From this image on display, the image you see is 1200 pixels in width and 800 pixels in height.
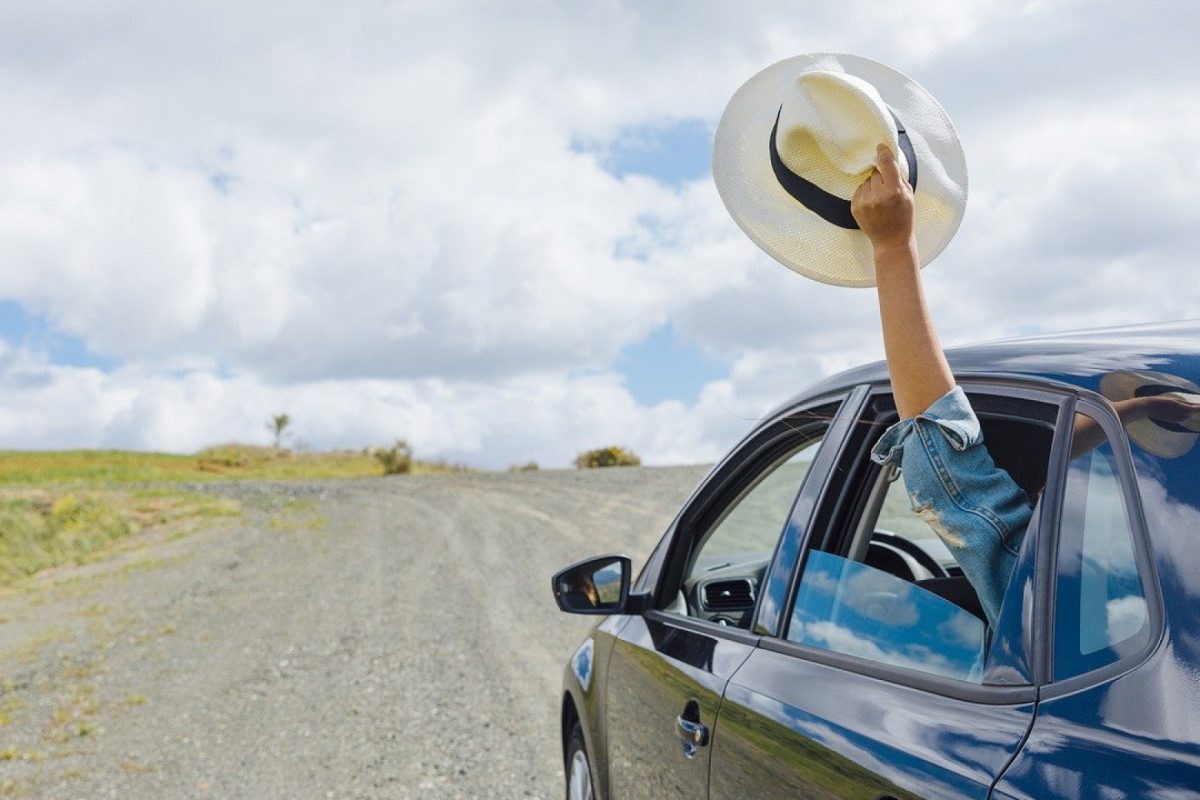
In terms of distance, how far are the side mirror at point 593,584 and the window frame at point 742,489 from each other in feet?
0.30

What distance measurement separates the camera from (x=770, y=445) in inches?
114

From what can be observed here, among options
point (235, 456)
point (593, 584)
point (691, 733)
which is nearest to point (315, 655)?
point (593, 584)

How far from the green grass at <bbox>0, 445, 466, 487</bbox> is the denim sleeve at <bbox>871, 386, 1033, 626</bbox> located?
32.2 m

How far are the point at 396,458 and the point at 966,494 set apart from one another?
34.1 metres

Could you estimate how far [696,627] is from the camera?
9.75ft

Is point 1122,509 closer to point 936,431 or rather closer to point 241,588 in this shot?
point 936,431

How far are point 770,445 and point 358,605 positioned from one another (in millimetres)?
11042

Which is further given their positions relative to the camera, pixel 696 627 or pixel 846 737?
pixel 696 627

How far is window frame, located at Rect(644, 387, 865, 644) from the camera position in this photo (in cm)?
249

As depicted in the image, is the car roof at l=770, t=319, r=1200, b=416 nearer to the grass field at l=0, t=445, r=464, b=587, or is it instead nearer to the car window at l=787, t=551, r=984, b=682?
the car window at l=787, t=551, r=984, b=682

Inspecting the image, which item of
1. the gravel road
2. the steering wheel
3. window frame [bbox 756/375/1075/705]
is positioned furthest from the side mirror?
the gravel road

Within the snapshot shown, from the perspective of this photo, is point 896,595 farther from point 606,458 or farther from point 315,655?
point 606,458

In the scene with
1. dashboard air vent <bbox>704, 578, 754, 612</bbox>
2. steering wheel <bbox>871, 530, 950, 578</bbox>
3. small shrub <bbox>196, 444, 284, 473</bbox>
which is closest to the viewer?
A: dashboard air vent <bbox>704, 578, 754, 612</bbox>

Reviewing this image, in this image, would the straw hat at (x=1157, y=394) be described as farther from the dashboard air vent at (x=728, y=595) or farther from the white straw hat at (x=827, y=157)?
the dashboard air vent at (x=728, y=595)
